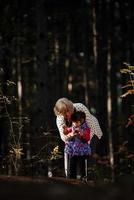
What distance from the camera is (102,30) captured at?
2492cm

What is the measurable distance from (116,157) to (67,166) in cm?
1376

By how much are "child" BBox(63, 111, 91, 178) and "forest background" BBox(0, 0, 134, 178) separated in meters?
0.48

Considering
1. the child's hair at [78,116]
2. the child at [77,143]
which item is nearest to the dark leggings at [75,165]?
the child at [77,143]

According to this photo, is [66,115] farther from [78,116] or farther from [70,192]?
[70,192]

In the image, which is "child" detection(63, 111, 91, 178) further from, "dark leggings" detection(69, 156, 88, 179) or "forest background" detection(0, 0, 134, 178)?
"forest background" detection(0, 0, 134, 178)

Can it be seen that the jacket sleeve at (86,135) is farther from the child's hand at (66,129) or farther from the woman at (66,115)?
the child's hand at (66,129)

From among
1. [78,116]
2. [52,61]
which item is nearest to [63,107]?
[78,116]

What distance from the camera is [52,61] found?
2480 cm

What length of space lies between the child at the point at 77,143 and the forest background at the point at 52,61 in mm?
483

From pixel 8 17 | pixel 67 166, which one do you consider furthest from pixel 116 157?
pixel 67 166

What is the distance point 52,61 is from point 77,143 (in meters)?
17.2

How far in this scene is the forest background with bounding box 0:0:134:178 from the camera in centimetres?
1350

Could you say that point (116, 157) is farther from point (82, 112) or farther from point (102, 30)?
point (82, 112)

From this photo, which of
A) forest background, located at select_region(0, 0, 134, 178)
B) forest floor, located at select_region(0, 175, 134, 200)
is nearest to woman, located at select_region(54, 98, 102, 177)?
forest background, located at select_region(0, 0, 134, 178)
